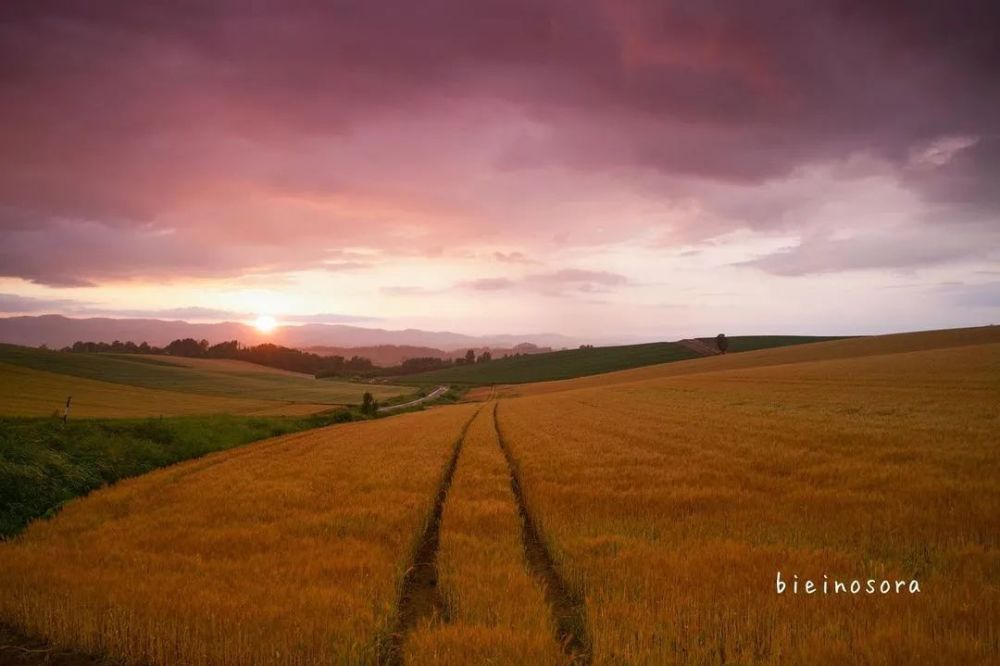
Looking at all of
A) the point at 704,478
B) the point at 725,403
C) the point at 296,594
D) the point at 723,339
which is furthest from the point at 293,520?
the point at 723,339

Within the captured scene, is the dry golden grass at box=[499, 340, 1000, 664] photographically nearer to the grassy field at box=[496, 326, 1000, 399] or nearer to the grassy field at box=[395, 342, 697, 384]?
the grassy field at box=[496, 326, 1000, 399]

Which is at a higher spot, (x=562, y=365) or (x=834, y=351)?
(x=834, y=351)

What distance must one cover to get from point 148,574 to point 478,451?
533 inches

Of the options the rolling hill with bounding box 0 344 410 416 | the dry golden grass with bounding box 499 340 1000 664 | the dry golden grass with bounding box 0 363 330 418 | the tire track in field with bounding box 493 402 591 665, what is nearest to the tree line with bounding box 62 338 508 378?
the rolling hill with bounding box 0 344 410 416

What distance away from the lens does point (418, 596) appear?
23.9 feet

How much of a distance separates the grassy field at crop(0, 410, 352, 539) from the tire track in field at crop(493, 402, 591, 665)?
33.9ft

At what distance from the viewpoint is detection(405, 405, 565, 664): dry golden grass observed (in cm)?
535

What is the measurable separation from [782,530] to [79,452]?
67.5 ft

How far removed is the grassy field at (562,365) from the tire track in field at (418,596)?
4044 inches

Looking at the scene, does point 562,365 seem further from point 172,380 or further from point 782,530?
point 782,530

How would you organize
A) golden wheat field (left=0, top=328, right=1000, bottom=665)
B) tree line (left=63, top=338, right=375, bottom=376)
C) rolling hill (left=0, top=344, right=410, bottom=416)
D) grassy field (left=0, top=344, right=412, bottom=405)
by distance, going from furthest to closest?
tree line (left=63, top=338, right=375, bottom=376)
grassy field (left=0, top=344, right=412, bottom=405)
rolling hill (left=0, top=344, right=410, bottom=416)
golden wheat field (left=0, top=328, right=1000, bottom=665)

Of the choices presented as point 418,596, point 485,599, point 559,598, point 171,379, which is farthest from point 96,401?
point 559,598

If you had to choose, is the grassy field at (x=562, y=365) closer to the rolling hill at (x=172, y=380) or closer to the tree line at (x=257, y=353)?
the tree line at (x=257, y=353)

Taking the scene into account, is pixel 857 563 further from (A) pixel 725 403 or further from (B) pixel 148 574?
(A) pixel 725 403
